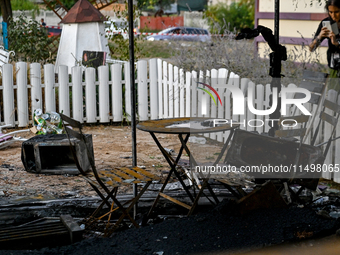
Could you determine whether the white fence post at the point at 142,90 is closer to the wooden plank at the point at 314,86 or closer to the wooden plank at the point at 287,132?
the wooden plank at the point at 314,86

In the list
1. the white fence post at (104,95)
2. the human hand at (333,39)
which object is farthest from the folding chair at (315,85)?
the white fence post at (104,95)

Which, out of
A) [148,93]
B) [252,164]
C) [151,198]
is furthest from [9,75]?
[252,164]

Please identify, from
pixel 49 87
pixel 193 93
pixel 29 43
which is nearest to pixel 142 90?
pixel 193 93

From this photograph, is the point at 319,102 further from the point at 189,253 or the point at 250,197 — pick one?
the point at 189,253

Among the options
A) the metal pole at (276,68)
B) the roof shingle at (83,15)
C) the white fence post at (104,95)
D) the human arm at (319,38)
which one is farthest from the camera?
the roof shingle at (83,15)

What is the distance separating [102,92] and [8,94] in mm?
1714

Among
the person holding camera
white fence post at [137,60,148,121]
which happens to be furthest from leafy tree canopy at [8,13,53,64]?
the person holding camera

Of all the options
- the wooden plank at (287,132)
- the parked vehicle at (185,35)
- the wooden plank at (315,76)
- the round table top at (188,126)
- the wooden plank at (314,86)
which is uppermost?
the parked vehicle at (185,35)

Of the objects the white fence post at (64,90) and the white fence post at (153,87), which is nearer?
the white fence post at (64,90)

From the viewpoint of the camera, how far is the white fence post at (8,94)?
29.0 feet

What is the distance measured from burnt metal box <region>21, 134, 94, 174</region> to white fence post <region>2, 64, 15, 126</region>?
114 inches

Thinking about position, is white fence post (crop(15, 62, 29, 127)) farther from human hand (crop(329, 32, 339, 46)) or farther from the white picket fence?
human hand (crop(329, 32, 339, 46))

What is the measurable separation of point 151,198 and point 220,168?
2.43ft

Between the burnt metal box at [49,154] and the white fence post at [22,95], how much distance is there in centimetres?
283
